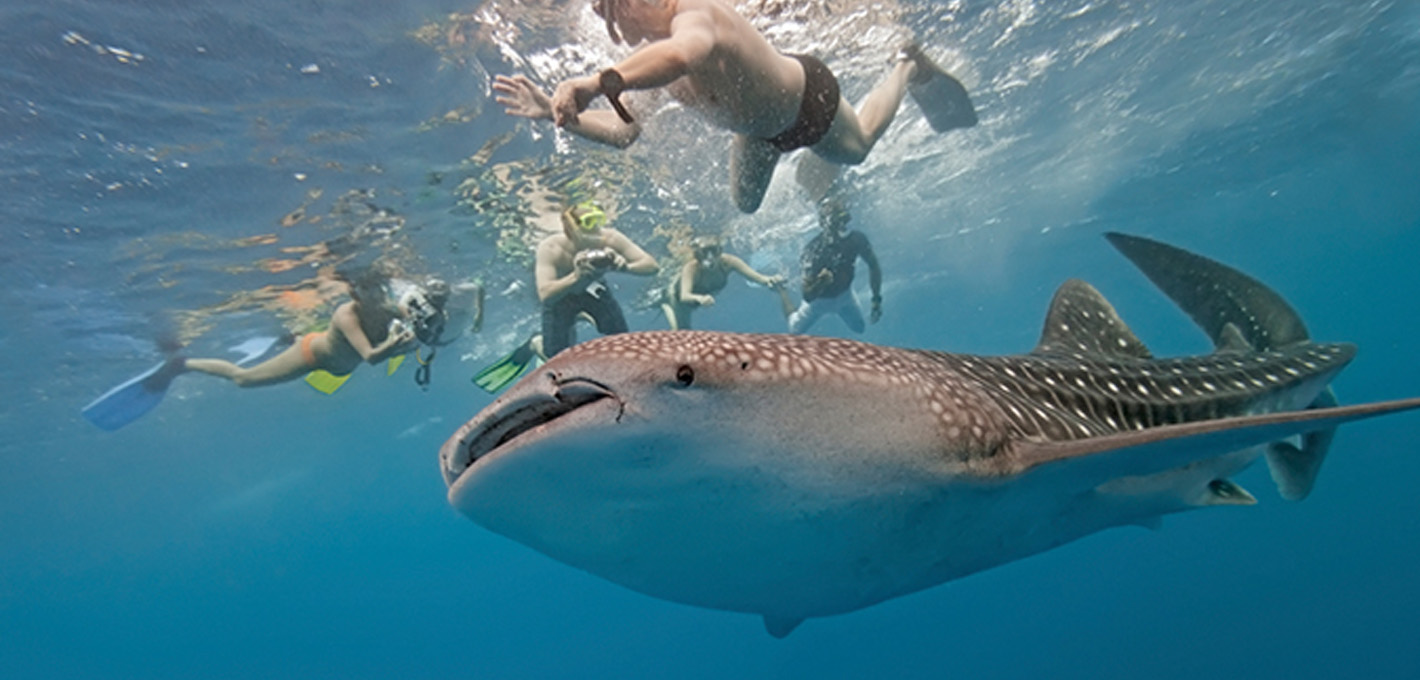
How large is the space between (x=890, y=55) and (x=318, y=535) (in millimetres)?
114934

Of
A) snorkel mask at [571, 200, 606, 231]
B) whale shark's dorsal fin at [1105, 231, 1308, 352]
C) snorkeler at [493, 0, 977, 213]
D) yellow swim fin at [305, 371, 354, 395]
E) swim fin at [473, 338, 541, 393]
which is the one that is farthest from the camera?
yellow swim fin at [305, 371, 354, 395]

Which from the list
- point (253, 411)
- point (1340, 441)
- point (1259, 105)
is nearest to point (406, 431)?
point (253, 411)

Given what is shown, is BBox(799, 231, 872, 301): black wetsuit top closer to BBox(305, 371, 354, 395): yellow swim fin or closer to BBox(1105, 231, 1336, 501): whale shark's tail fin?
BBox(1105, 231, 1336, 501): whale shark's tail fin

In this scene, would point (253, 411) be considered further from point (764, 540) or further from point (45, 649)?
point (45, 649)

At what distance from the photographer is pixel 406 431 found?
145 ft

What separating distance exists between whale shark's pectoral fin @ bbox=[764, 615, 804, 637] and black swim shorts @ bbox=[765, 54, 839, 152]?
4846 millimetres

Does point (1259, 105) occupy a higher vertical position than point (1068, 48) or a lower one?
higher

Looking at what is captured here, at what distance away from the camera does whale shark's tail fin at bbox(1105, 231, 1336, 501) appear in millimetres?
4852

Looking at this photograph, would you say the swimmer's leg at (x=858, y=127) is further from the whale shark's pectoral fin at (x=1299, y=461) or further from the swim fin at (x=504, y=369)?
the swim fin at (x=504, y=369)

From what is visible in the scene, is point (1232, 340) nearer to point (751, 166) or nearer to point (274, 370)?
point (751, 166)

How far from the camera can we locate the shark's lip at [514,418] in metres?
1.71

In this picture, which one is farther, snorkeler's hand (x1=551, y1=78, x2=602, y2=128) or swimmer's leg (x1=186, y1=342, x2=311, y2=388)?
swimmer's leg (x1=186, y1=342, x2=311, y2=388)

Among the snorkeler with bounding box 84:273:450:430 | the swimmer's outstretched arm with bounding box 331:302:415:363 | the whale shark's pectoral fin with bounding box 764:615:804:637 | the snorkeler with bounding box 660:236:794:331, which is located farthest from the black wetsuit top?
the whale shark's pectoral fin with bounding box 764:615:804:637

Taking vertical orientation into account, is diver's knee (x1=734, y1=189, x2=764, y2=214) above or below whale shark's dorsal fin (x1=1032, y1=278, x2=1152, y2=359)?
above
